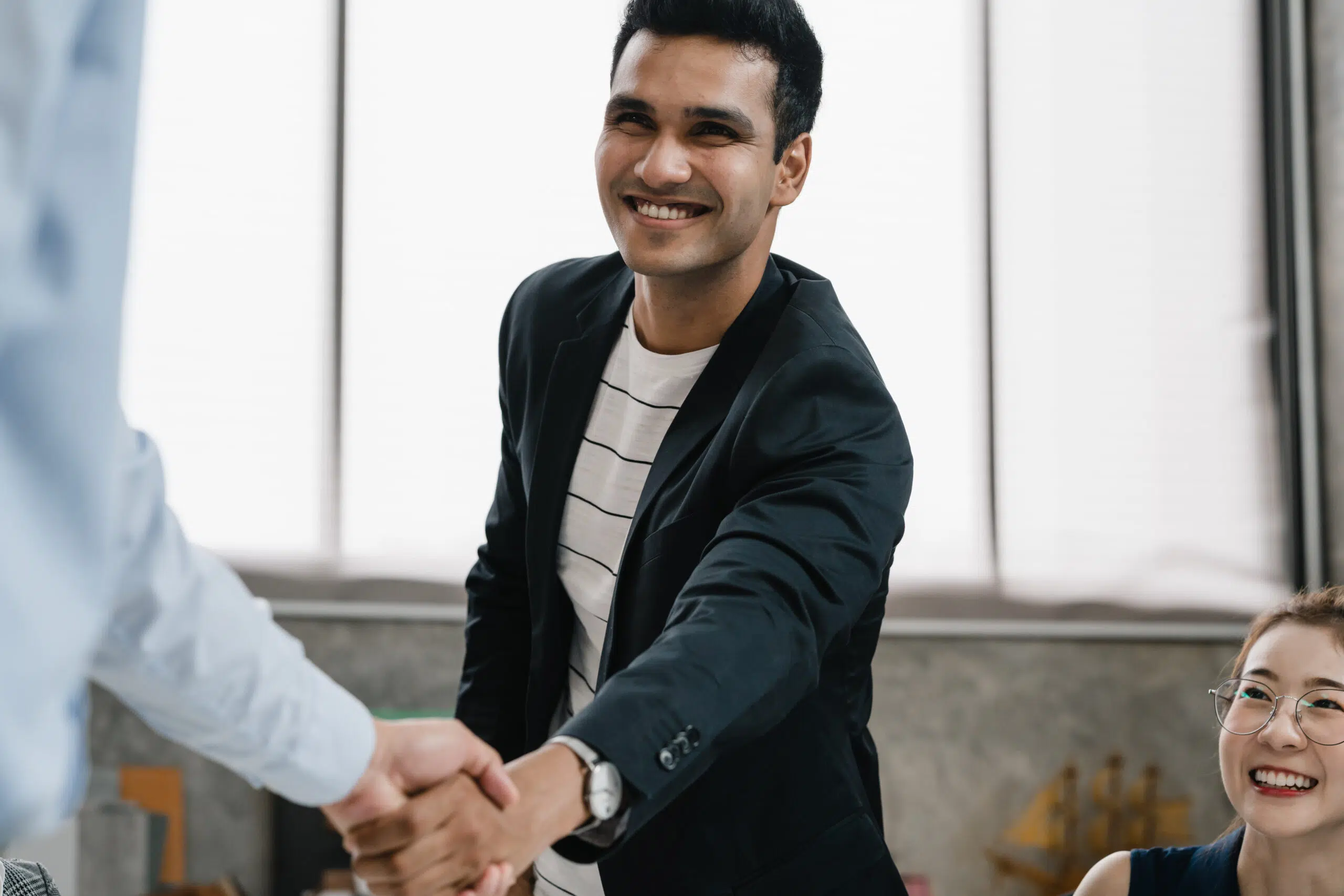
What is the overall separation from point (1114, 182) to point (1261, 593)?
1.14 meters

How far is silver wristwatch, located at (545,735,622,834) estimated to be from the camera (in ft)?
3.52

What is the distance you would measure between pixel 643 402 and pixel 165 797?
2.54m

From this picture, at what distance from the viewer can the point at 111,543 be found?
1.83 ft

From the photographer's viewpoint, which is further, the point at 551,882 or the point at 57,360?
the point at 551,882

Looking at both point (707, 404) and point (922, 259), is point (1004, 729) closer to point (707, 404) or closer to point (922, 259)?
point (922, 259)

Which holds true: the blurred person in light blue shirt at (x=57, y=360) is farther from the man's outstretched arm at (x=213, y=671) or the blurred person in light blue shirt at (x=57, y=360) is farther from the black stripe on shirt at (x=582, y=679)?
the black stripe on shirt at (x=582, y=679)

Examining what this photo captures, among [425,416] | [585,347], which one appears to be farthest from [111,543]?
[425,416]

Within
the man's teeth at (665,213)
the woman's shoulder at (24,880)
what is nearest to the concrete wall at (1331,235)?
the man's teeth at (665,213)

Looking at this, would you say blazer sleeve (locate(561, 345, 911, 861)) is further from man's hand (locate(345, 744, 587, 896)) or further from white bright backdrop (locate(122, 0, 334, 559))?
white bright backdrop (locate(122, 0, 334, 559))

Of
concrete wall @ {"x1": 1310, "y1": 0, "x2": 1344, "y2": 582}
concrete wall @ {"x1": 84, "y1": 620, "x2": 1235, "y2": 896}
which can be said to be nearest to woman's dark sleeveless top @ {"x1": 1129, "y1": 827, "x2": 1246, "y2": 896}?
concrete wall @ {"x1": 84, "y1": 620, "x2": 1235, "y2": 896}

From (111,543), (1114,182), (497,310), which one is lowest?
(111,543)

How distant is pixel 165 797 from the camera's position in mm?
3404

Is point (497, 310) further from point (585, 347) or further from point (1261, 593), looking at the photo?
point (1261, 593)

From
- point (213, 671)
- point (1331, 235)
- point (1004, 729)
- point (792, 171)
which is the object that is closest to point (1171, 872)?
point (792, 171)
